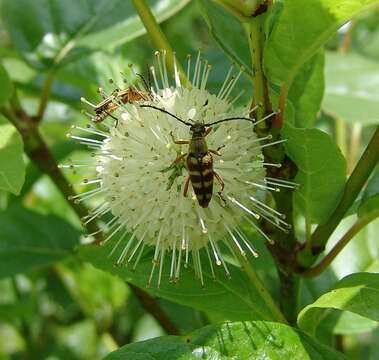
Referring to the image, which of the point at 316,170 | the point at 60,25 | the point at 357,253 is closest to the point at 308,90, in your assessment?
the point at 316,170

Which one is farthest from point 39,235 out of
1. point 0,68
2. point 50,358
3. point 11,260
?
point 50,358

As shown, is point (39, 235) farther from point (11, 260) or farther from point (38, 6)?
point (38, 6)

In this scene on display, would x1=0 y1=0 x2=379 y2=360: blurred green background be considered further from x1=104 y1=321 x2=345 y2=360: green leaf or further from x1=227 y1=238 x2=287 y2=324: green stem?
x1=104 y1=321 x2=345 y2=360: green leaf

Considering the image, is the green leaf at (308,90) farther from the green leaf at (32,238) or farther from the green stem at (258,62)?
the green leaf at (32,238)

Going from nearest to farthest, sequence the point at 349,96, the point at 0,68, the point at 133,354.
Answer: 1. the point at 133,354
2. the point at 0,68
3. the point at 349,96

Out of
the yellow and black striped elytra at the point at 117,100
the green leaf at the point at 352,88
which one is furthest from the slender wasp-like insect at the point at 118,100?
the green leaf at the point at 352,88

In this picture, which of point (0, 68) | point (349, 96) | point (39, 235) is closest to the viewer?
point (0, 68)

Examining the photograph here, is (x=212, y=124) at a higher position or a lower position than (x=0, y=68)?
lower
